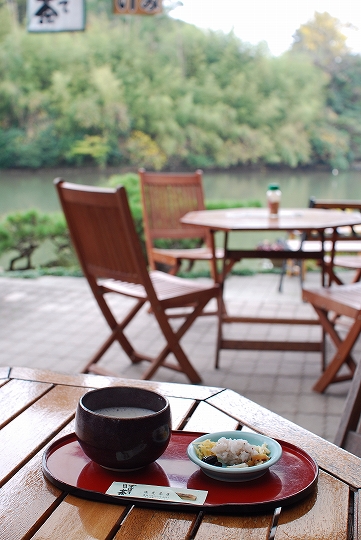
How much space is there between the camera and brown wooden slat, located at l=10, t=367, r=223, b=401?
1174 millimetres

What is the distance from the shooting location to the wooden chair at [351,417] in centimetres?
165

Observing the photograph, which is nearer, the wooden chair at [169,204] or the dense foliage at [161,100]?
the wooden chair at [169,204]

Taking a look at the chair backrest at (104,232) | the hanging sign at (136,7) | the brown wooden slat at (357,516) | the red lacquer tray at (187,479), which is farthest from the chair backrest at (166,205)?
the brown wooden slat at (357,516)

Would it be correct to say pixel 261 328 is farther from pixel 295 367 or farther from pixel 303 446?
pixel 303 446

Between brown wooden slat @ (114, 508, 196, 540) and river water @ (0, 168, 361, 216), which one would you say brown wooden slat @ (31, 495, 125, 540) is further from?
river water @ (0, 168, 361, 216)

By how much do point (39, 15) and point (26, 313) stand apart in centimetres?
303

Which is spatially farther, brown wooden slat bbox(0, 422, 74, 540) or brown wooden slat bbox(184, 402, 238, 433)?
brown wooden slat bbox(184, 402, 238, 433)

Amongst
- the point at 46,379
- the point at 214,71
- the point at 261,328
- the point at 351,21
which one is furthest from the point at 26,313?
the point at 214,71

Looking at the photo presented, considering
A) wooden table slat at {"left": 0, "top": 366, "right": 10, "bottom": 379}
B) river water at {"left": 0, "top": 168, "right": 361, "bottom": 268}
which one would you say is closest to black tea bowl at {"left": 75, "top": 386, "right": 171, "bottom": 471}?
wooden table slat at {"left": 0, "top": 366, "right": 10, "bottom": 379}

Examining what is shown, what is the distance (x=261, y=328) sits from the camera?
4164mm

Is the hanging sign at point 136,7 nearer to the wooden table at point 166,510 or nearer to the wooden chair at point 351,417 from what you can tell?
the wooden chair at point 351,417

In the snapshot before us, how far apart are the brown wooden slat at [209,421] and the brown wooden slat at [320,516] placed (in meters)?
0.22

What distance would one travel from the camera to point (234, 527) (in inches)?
28.8

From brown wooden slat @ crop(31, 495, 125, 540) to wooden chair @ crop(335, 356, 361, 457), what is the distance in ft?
3.26
